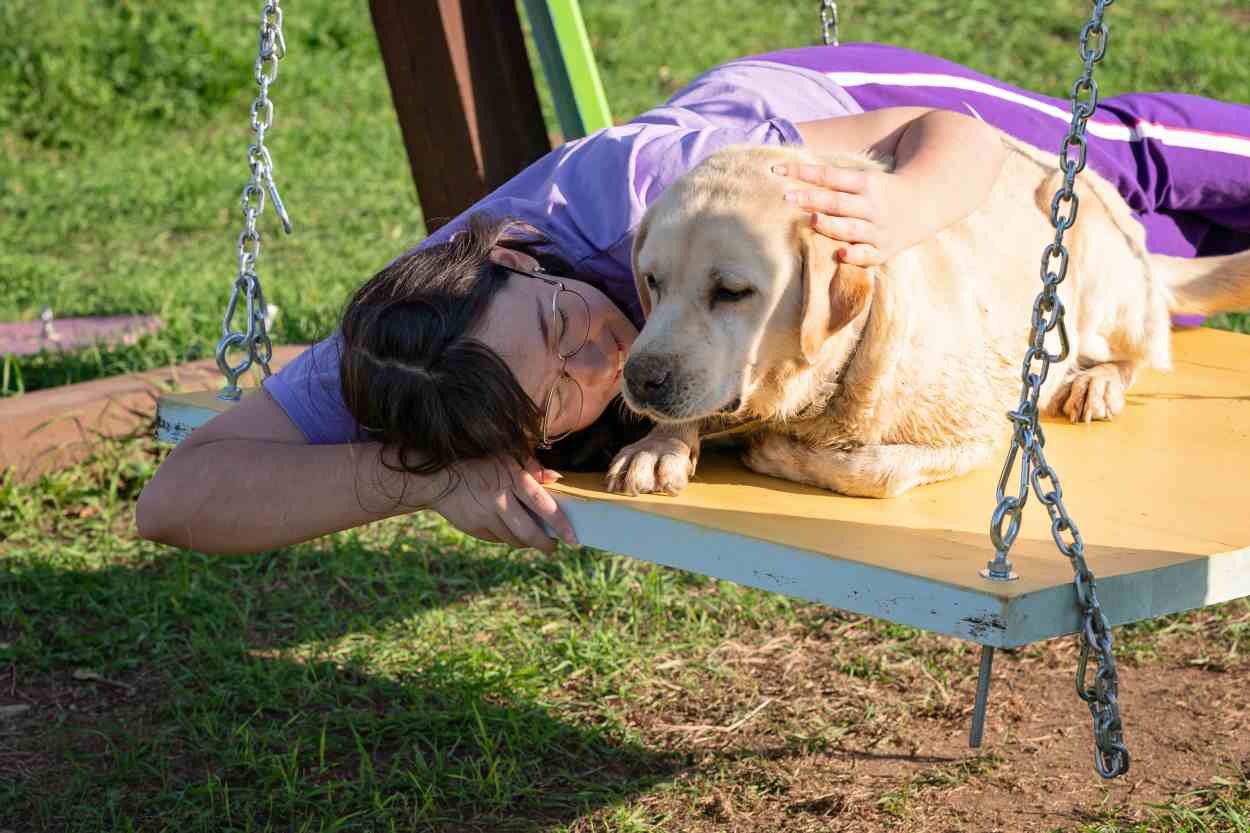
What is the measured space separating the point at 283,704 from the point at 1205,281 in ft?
8.05

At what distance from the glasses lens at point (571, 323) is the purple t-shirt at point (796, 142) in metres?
0.20

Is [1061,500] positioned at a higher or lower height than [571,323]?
lower

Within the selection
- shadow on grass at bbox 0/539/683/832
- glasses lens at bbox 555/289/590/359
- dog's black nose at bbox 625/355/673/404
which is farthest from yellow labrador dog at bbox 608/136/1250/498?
shadow on grass at bbox 0/539/683/832

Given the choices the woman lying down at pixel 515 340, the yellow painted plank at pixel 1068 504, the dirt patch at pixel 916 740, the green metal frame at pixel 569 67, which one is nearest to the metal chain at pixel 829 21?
the green metal frame at pixel 569 67

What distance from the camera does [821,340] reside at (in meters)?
2.47

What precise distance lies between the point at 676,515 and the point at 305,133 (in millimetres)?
8012

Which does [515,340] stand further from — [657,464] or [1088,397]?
[1088,397]

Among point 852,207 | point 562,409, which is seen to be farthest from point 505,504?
point 852,207

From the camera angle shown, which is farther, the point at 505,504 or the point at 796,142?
the point at 796,142

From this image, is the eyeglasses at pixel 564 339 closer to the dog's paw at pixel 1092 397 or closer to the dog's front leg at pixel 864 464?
the dog's front leg at pixel 864 464

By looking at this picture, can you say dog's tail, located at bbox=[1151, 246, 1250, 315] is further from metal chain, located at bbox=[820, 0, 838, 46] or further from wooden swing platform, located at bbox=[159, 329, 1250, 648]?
metal chain, located at bbox=[820, 0, 838, 46]

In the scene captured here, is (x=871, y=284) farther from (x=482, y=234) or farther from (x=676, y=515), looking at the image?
(x=482, y=234)

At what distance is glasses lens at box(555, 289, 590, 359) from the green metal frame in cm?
182

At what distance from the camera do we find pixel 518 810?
3217 millimetres
